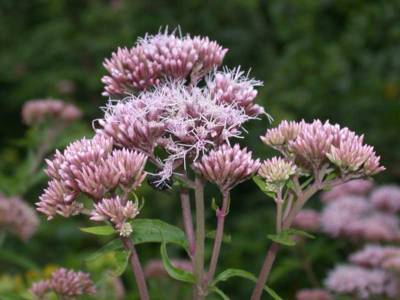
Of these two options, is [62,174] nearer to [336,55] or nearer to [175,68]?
[175,68]

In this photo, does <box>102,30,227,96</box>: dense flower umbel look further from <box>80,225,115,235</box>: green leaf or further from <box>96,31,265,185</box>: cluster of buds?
<box>80,225,115,235</box>: green leaf

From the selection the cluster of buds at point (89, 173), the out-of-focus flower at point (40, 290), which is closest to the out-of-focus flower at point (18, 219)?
the out-of-focus flower at point (40, 290)

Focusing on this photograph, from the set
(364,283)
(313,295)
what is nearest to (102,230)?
(313,295)

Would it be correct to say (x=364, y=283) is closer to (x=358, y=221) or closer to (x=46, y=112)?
(x=358, y=221)

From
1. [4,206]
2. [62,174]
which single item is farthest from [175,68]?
[4,206]

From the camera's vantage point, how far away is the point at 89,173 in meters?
2.00

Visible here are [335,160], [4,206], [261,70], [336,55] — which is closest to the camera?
[335,160]

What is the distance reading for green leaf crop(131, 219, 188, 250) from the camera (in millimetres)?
2092

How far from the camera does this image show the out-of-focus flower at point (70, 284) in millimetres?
2428

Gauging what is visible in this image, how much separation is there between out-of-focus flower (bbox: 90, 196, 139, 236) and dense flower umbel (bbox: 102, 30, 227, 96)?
1.46 ft

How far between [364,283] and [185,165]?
1.55 metres

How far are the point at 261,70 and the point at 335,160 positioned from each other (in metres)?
3.96

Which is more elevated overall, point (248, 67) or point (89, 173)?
point (248, 67)

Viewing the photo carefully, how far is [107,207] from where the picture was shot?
198cm
